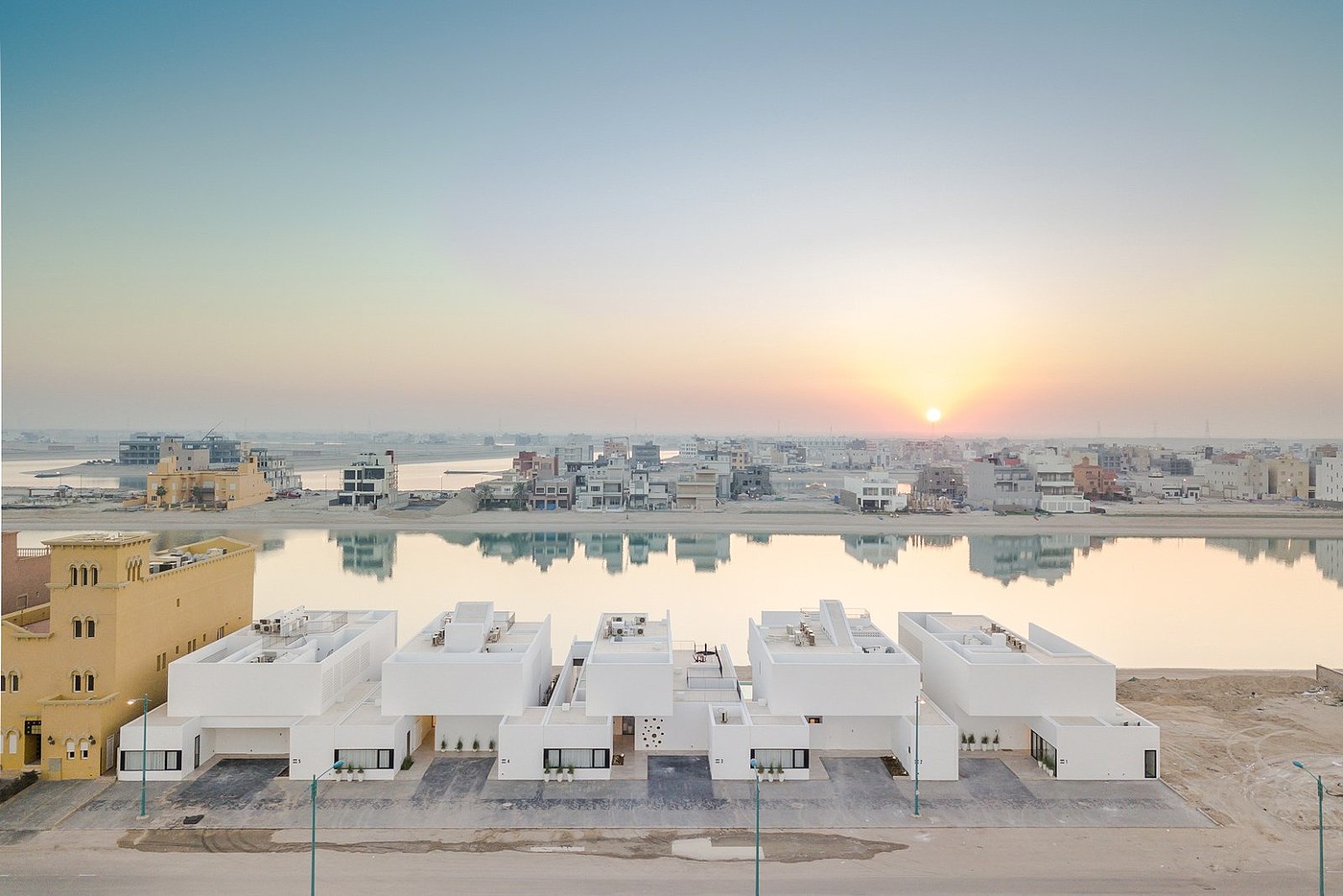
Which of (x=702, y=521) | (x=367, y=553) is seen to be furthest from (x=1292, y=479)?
(x=367, y=553)

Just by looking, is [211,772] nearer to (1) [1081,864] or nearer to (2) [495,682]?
(2) [495,682]

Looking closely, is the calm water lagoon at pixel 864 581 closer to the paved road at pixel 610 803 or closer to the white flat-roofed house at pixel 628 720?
the white flat-roofed house at pixel 628 720

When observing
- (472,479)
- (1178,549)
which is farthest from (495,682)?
(472,479)

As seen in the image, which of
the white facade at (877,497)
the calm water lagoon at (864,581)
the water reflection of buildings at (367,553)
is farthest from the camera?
the white facade at (877,497)

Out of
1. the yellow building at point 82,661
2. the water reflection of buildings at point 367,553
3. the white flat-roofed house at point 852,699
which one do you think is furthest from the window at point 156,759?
the water reflection of buildings at point 367,553

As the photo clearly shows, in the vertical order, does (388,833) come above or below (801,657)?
below
